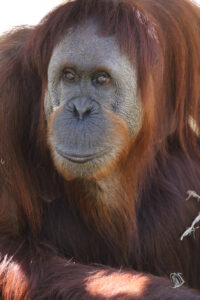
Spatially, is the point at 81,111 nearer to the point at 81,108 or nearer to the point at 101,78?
the point at 81,108

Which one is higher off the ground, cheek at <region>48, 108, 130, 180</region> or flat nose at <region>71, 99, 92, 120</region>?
flat nose at <region>71, 99, 92, 120</region>

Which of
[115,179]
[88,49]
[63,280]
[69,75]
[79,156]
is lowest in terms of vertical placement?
[63,280]

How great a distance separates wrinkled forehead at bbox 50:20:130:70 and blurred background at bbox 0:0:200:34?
3.49 meters

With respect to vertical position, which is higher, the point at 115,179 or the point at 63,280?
the point at 115,179

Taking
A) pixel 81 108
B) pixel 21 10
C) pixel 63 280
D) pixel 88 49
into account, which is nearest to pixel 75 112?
pixel 81 108

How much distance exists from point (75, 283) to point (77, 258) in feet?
1.28

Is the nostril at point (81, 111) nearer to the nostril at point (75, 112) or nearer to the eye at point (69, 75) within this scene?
the nostril at point (75, 112)

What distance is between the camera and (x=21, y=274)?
372 centimetres

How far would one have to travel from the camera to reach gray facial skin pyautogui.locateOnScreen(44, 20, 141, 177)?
358 centimetres

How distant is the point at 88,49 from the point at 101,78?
0.13 m

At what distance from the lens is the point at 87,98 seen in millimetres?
3645

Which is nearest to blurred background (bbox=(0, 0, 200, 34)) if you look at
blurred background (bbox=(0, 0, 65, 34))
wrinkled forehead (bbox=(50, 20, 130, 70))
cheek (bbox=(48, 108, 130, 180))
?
blurred background (bbox=(0, 0, 65, 34))

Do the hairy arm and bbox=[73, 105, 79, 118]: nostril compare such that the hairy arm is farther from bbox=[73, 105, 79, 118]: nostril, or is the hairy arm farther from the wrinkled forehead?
the wrinkled forehead

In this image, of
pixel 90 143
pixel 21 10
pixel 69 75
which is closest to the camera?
pixel 90 143
